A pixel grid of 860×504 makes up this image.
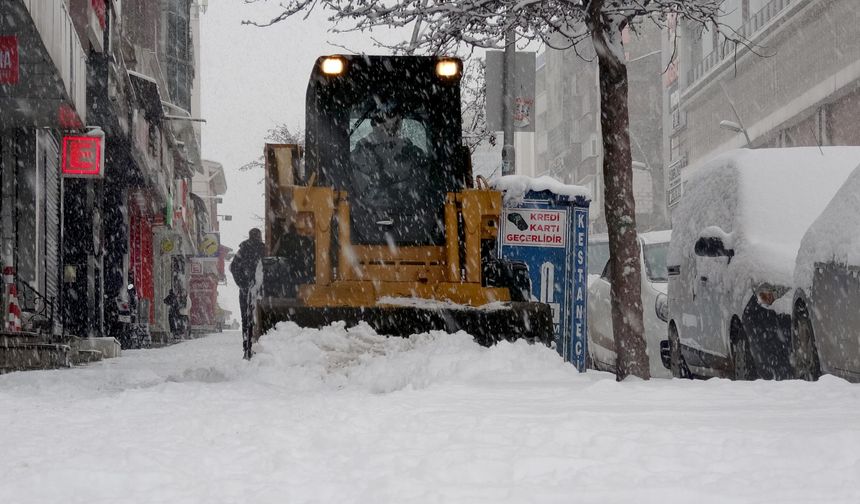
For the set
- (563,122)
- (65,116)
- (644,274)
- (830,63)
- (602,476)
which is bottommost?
(602,476)

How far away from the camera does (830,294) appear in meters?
6.65

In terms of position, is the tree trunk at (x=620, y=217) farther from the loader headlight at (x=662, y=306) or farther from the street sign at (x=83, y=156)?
the street sign at (x=83, y=156)

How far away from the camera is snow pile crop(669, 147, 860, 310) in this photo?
8281mm

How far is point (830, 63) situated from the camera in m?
38.7

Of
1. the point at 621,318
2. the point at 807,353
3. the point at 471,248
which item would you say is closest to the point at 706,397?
the point at 807,353

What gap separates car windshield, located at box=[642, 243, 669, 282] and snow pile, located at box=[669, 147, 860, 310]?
2.76 m

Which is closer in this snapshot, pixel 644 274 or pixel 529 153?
pixel 644 274

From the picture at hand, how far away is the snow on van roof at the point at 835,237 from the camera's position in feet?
21.8

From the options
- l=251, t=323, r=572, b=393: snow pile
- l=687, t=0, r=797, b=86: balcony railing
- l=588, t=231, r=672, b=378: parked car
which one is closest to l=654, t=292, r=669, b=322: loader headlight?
l=588, t=231, r=672, b=378: parked car

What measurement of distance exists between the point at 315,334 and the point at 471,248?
1.81m

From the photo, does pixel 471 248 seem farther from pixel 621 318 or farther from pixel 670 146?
pixel 670 146

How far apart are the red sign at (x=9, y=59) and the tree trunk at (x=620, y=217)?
779cm

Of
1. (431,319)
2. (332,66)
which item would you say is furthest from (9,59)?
(431,319)

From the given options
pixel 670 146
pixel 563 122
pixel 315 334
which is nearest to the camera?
pixel 315 334
